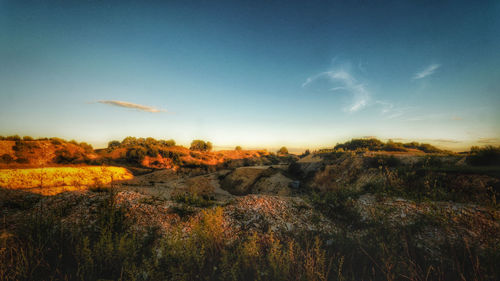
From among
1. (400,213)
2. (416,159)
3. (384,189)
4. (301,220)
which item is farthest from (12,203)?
(416,159)

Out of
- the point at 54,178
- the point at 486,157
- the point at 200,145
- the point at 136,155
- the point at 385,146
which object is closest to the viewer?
the point at 486,157

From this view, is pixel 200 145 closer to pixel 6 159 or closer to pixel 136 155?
pixel 136 155

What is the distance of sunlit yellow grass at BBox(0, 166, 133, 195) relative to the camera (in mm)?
10473

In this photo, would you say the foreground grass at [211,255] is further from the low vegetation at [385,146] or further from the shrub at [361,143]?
the shrub at [361,143]

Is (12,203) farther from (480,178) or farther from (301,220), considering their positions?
(480,178)

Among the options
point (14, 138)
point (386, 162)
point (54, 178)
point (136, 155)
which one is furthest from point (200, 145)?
point (386, 162)

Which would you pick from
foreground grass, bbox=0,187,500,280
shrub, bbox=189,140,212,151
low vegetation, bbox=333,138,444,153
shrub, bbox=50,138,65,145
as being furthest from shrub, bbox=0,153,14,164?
low vegetation, bbox=333,138,444,153

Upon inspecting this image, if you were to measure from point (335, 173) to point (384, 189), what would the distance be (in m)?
5.66

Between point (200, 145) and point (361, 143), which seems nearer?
point (361, 143)

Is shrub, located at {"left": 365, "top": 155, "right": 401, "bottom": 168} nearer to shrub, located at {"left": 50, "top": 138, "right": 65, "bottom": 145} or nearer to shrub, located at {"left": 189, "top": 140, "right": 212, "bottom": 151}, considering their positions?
shrub, located at {"left": 50, "top": 138, "right": 65, "bottom": 145}

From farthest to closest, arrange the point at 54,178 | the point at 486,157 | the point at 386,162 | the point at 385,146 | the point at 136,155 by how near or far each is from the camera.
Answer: the point at 136,155 → the point at 385,146 → the point at 54,178 → the point at 386,162 → the point at 486,157

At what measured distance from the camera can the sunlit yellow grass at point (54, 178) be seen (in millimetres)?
10473

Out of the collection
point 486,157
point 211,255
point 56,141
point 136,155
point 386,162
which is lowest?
point 211,255

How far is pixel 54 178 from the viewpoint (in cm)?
1510
